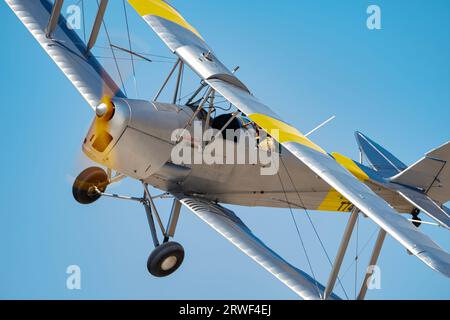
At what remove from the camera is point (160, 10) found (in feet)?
42.8

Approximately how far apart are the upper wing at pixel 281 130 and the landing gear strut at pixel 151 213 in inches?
86.6

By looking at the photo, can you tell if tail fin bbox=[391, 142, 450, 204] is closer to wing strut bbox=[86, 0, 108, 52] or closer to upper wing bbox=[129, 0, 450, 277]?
upper wing bbox=[129, 0, 450, 277]

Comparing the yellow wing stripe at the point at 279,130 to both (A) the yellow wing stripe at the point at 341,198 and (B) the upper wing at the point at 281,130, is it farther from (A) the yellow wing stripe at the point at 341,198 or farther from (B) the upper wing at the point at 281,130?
(A) the yellow wing stripe at the point at 341,198

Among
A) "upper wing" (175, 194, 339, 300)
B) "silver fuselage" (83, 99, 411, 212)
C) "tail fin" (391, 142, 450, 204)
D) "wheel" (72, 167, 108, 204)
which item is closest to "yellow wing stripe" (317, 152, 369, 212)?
"silver fuselage" (83, 99, 411, 212)

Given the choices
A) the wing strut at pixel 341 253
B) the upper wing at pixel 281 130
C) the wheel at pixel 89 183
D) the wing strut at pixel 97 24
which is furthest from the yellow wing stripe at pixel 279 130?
the wing strut at pixel 97 24

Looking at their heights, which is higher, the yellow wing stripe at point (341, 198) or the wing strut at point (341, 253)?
the yellow wing stripe at point (341, 198)

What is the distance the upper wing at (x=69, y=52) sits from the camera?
1254 centimetres

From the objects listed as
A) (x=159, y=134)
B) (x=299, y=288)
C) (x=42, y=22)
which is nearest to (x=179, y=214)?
(x=159, y=134)

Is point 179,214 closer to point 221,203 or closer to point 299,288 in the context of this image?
point 221,203

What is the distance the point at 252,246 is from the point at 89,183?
11.1ft

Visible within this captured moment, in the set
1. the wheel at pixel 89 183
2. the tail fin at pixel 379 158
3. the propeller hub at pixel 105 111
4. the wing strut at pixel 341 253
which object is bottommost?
the wing strut at pixel 341 253

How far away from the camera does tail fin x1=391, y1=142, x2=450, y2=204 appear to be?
589 inches

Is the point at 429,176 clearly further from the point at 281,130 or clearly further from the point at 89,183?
Answer: the point at 89,183

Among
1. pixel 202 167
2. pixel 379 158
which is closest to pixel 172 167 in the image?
pixel 202 167
